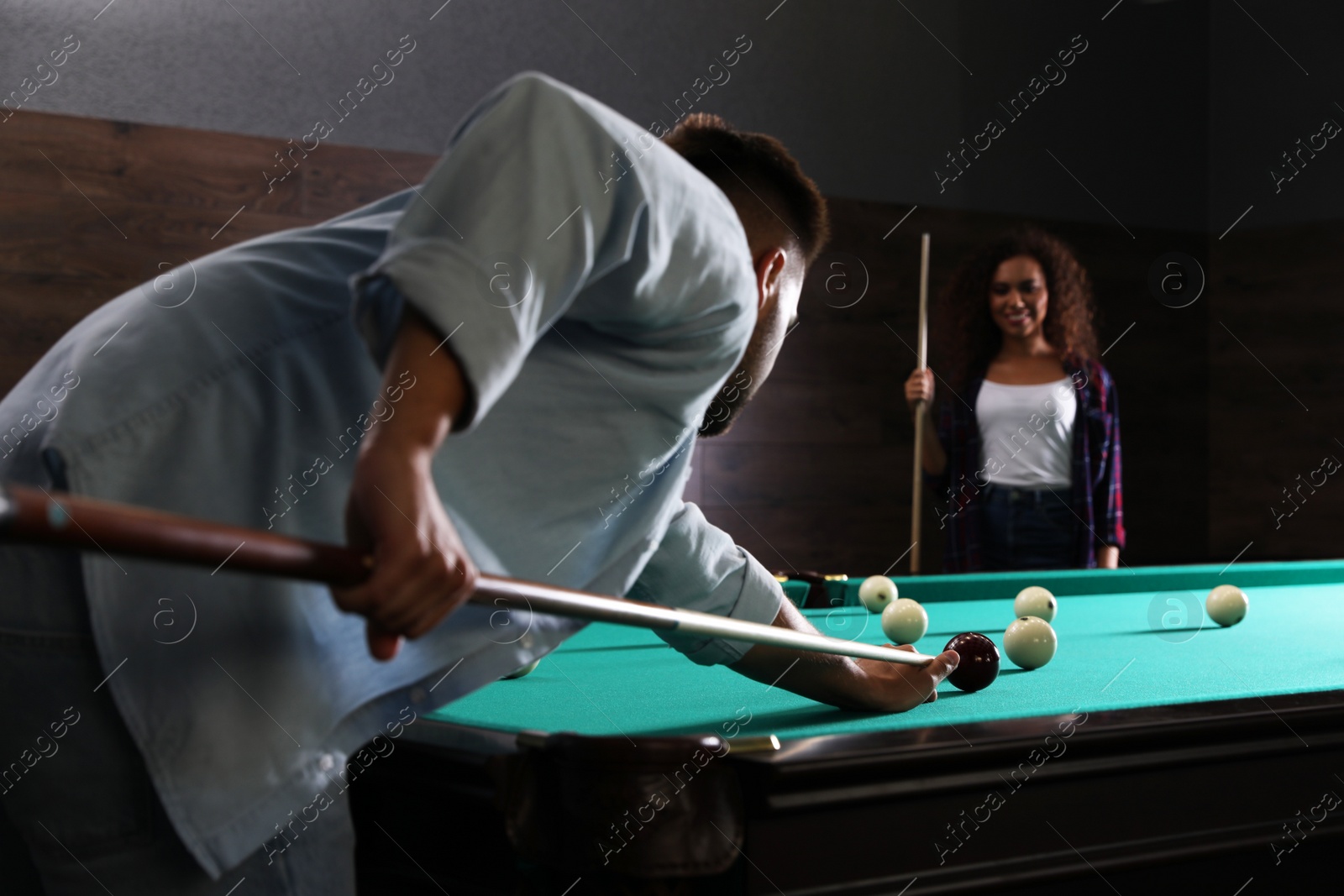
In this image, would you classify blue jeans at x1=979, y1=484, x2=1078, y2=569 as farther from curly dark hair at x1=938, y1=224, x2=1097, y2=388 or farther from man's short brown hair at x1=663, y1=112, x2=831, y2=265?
man's short brown hair at x1=663, y1=112, x2=831, y2=265

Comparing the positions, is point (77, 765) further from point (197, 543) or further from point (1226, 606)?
point (1226, 606)

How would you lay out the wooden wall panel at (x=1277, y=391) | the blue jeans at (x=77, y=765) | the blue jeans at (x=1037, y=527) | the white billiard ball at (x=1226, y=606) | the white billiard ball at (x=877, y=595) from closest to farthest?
the blue jeans at (x=77, y=765)
the white billiard ball at (x=1226, y=606)
the white billiard ball at (x=877, y=595)
the blue jeans at (x=1037, y=527)
the wooden wall panel at (x=1277, y=391)

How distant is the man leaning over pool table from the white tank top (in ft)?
9.50

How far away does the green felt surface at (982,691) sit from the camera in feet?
4.13

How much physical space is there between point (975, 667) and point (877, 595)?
2.77ft

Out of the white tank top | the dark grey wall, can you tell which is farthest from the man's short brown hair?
the dark grey wall

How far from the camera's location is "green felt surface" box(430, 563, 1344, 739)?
126 centimetres

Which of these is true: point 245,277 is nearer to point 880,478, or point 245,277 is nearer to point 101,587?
point 101,587

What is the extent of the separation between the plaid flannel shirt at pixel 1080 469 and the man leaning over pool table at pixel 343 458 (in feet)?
9.71

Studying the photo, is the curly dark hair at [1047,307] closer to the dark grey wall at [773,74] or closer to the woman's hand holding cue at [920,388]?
the woman's hand holding cue at [920,388]

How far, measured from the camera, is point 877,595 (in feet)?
7.55

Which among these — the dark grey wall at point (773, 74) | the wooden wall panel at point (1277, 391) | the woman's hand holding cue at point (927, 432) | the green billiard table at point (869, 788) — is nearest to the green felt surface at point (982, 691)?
the green billiard table at point (869, 788)

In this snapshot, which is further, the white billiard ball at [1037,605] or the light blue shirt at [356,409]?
the white billiard ball at [1037,605]

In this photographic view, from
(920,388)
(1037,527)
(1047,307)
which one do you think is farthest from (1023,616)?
(1047,307)
